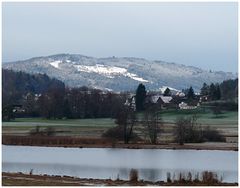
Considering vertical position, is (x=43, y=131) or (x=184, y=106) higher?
(x=184, y=106)

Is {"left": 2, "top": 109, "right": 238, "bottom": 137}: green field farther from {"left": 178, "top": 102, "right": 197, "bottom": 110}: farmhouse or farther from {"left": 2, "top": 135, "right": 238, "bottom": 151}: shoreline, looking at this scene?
{"left": 178, "top": 102, "right": 197, "bottom": 110}: farmhouse

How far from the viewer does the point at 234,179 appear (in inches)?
644

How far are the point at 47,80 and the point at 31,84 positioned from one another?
13.1 m

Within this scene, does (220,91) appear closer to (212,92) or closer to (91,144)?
(212,92)

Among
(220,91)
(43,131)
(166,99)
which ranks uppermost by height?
(220,91)

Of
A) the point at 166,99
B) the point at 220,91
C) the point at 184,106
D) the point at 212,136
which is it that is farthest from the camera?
the point at 166,99

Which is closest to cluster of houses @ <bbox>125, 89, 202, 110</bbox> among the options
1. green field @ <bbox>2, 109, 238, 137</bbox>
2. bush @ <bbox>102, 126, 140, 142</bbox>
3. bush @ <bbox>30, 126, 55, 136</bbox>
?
green field @ <bbox>2, 109, 238, 137</bbox>

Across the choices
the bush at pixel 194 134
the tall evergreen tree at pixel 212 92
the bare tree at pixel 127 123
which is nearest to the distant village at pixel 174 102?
the tall evergreen tree at pixel 212 92

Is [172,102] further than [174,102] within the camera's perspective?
Yes

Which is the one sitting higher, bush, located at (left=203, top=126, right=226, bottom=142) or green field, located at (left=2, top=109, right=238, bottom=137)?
green field, located at (left=2, top=109, right=238, bottom=137)

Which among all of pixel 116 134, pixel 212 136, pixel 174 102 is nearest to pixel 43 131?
pixel 116 134

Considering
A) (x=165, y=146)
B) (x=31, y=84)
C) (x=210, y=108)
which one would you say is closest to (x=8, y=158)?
(x=165, y=146)

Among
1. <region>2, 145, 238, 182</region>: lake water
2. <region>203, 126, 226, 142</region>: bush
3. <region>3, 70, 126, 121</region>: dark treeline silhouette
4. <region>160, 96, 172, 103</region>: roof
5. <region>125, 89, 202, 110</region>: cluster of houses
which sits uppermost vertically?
<region>160, 96, 172, 103</region>: roof

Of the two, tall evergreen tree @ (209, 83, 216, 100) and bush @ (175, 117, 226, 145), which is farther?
tall evergreen tree @ (209, 83, 216, 100)
